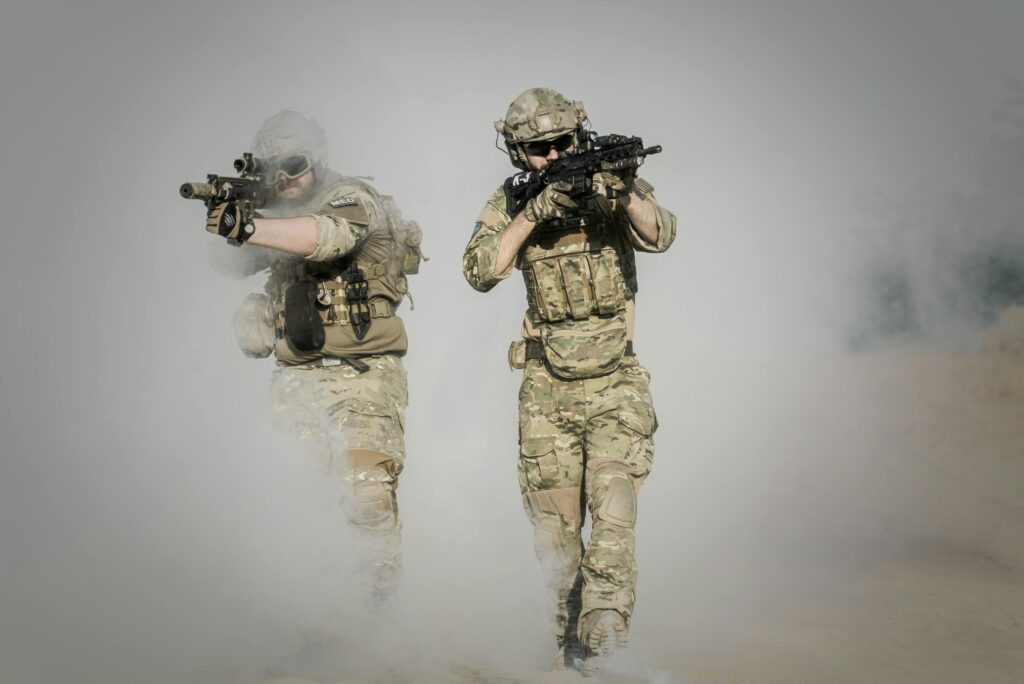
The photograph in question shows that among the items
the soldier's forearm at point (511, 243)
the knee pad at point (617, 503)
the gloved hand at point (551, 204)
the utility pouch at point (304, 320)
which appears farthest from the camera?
the utility pouch at point (304, 320)

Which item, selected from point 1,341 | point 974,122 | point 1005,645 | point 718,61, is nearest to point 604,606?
point 1005,645

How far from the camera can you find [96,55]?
8.36 metres

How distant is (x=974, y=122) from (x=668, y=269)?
130 inches

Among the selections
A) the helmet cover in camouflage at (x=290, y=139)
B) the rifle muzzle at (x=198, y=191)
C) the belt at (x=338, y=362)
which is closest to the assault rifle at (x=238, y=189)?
the rifle muzzle at (x=198, y=191)

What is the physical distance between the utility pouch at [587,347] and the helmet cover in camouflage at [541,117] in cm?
81

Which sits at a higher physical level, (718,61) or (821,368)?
(718,61)

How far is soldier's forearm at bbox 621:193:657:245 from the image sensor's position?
5.52m

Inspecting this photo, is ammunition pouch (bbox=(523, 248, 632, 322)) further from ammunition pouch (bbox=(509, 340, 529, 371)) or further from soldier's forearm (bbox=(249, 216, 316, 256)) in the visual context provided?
soldier's forearm (bbox=(249, 216, 316, 256))

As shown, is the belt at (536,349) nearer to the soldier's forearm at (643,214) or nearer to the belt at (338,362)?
the soldier's forearm at (643,214)

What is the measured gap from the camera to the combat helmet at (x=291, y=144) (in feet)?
20.6

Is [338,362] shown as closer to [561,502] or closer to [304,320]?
[304,320]

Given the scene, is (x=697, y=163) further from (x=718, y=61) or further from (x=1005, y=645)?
(x=1005, y=645)

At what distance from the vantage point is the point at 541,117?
5695 millimetres

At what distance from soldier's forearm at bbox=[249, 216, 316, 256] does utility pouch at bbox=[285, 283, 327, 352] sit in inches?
14.2
